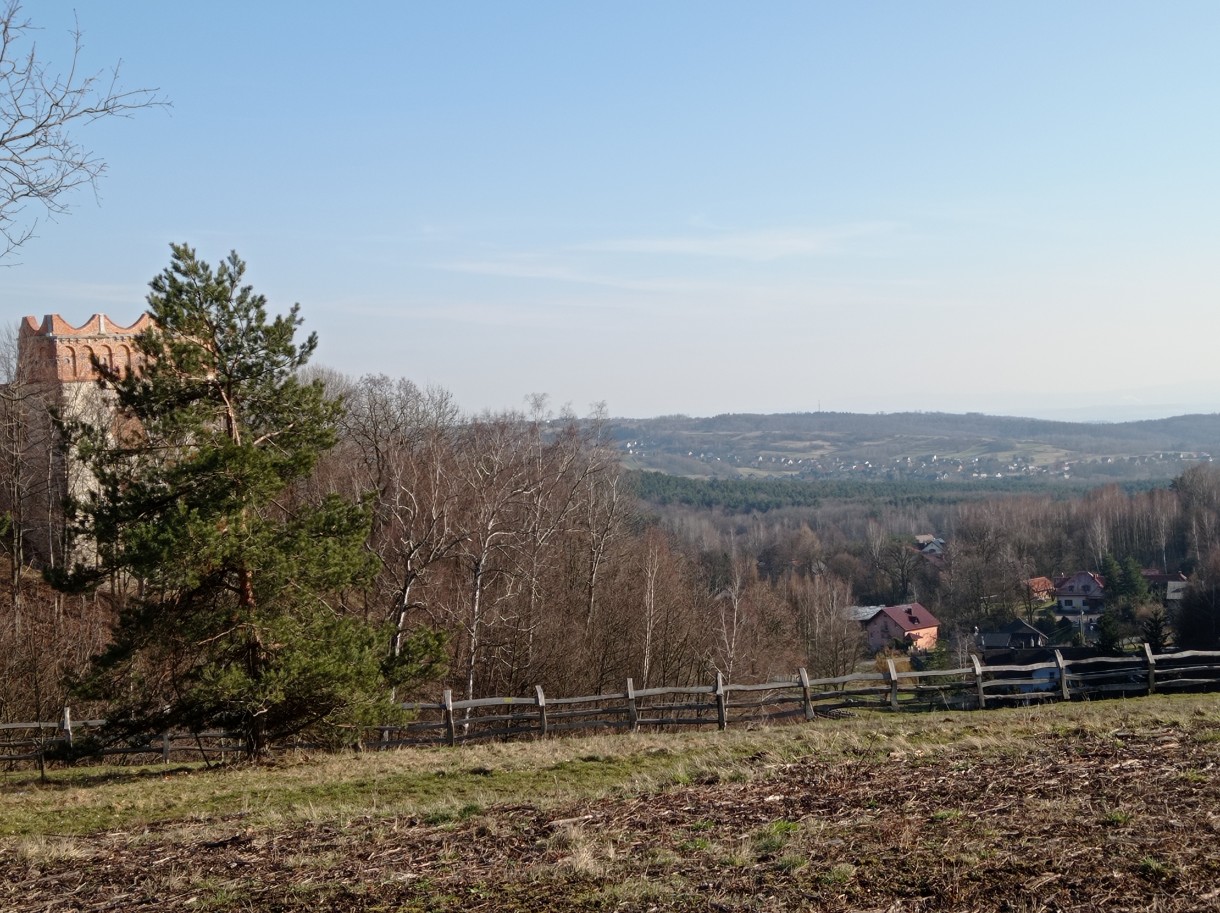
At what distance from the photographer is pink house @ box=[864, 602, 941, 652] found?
7144 centimetres

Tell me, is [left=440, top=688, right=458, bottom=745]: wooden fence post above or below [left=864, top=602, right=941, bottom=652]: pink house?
above

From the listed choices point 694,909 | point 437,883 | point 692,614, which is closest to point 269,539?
point 437,883

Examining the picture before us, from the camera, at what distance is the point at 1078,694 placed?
23672mm

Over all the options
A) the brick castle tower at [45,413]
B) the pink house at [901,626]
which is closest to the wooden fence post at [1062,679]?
the brick castle tower at [45,413]

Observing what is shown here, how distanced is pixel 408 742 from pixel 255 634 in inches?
224

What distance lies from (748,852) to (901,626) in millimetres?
69924

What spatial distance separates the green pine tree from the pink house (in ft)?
194

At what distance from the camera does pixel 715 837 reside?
7477 millimetres

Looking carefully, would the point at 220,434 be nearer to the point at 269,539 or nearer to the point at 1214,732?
the point at 269,539

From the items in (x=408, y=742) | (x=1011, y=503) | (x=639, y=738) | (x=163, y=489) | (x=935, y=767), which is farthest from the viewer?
(x=1011, y=503)

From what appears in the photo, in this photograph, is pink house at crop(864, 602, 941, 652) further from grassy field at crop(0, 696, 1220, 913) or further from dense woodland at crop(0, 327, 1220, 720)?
grassy field at crop(0, 696, 1220, 913)

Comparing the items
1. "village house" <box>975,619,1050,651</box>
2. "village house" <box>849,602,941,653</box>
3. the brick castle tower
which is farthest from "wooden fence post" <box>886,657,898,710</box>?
"village house" <box>849,602,941,653</box>

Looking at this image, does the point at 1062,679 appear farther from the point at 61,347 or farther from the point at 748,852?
the point at 61,347

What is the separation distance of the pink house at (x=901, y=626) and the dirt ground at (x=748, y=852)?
6414cm
